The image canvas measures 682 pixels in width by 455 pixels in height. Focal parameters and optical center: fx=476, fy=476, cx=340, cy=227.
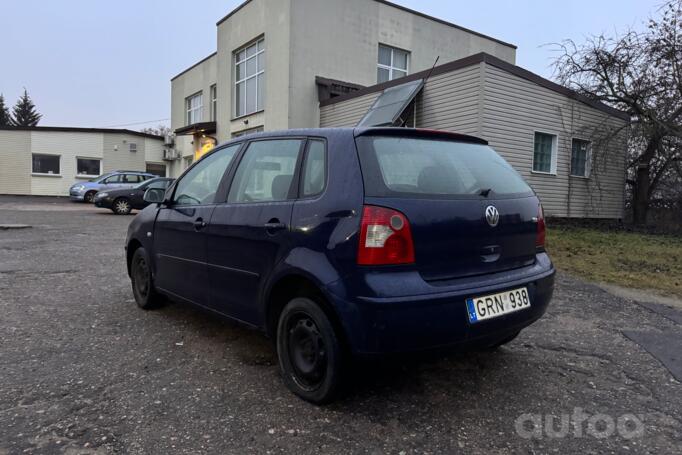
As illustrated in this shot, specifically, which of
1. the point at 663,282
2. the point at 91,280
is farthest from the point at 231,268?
the point at 663,282

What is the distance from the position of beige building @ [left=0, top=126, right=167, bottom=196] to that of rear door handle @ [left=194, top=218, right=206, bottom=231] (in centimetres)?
3118

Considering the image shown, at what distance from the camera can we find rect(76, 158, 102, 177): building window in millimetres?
30797

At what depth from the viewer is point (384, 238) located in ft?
8.18

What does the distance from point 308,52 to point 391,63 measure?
13.6 ft

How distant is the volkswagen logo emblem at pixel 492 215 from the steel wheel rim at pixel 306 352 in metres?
1.20

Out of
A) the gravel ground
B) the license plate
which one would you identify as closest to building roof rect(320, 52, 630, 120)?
the gravel ground

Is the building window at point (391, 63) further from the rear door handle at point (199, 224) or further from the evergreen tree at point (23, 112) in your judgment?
the evergreen tree at point (23, 112)

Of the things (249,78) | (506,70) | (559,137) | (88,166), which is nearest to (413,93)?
(506,70)

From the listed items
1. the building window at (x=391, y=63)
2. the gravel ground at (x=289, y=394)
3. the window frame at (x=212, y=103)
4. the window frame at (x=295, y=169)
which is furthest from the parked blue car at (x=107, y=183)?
the window frame at (x=295, y=169)

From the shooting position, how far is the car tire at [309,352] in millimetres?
2621

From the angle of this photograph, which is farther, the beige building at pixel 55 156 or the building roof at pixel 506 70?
the beige building at pixel 55 156

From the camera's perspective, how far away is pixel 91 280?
6.11m
